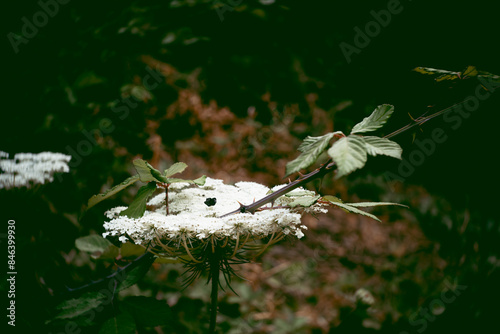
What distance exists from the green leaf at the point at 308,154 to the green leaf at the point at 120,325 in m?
0.46

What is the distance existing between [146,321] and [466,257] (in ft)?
5.35

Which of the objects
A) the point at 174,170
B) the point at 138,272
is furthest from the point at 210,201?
the point at 138,272

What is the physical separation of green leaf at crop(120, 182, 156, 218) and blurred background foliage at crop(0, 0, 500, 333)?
0.78 metres

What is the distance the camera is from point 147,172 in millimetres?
620

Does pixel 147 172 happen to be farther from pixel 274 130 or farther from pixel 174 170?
pixel 274 130

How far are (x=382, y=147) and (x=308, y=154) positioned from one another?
0.10 metres

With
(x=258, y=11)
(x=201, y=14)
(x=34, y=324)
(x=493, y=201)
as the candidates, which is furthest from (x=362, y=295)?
(x=201, y=14)

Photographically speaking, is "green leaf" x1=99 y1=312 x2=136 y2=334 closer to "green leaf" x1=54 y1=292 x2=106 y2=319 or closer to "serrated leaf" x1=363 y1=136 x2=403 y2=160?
"green leaf" x1=54 y1=292 x2=106 y2=319

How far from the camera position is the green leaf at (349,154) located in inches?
15.8

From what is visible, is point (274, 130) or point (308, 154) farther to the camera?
point (274, 130)

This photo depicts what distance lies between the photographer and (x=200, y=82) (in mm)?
1905

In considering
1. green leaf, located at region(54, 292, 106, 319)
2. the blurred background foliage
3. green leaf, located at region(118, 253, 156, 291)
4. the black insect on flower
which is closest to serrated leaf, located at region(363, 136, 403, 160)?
the black insect on flower

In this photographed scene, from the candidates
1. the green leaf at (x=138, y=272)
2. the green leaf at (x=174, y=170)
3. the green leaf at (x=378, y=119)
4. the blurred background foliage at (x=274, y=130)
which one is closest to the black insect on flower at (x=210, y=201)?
the green leaf at (x=174, y=170)

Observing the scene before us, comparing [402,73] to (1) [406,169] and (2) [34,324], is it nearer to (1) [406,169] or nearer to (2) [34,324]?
(1) [406,169]
